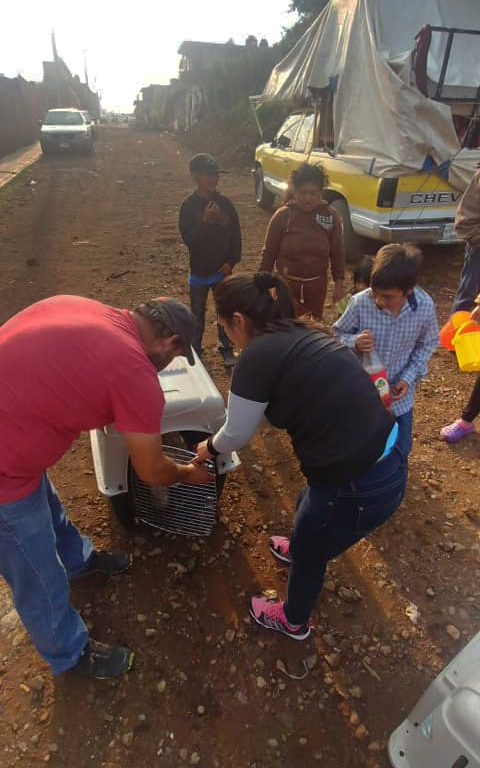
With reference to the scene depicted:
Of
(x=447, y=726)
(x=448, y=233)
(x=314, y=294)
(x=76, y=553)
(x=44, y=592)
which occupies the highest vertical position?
(x=448, y=233)

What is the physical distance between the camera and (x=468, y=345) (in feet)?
8.27

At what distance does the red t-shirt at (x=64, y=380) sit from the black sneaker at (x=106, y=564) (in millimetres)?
989

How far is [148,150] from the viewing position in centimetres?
1981

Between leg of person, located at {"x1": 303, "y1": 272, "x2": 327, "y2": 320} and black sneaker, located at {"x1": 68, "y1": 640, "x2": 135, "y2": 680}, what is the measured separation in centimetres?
248

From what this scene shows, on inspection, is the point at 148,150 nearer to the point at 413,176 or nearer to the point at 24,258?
the point at 24,258

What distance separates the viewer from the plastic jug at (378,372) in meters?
2.16

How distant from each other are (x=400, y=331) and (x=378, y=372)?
0.25 m

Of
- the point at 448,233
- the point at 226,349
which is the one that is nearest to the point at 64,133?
the point at 448,233

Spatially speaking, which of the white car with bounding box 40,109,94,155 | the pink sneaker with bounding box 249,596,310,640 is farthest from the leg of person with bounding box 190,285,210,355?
the white car with bounding box 40,109,94,155

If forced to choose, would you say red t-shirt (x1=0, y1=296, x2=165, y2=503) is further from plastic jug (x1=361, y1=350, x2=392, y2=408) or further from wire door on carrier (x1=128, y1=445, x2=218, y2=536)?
plastic jug (x1=361, y1=350, x2=392, y2=408)

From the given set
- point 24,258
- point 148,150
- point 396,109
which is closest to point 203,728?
point 396,109

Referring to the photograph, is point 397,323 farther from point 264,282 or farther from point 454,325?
point 264,282

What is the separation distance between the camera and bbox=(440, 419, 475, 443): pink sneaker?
3.34 meters

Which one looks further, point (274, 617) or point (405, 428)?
point (405, 428)
